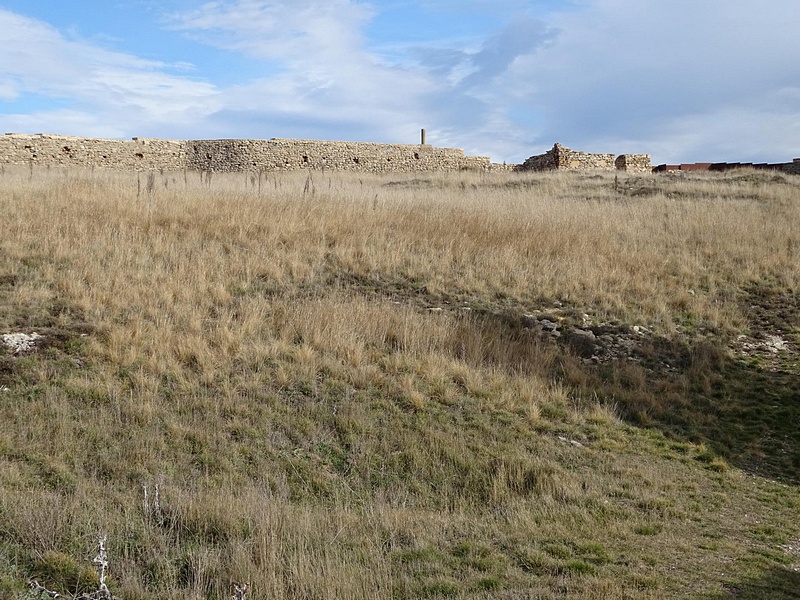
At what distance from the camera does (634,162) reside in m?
29.9

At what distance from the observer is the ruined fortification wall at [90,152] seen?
24922mm

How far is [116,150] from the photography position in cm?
2652

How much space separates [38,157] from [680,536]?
26024mm

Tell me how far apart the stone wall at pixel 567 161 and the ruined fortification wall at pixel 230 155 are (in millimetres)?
2288

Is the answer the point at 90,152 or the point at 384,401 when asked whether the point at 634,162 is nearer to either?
the point at 90,152

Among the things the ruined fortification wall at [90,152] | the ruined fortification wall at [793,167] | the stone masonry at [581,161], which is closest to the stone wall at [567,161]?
the stone masonry at [581,161]

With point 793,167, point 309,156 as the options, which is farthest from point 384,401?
point 793,167

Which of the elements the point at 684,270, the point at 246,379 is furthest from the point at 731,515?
the point at 684,270

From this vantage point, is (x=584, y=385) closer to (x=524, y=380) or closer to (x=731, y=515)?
(x=524, y=380)

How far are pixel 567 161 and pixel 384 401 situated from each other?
22743 mm

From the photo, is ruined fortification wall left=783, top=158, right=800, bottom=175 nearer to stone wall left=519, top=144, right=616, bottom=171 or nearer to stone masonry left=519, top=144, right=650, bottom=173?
stone masonry left=519, top=144, right=650, bottom=173

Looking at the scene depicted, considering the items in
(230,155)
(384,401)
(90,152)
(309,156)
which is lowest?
(384,401)

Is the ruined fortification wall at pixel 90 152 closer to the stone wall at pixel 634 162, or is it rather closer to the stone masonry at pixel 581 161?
the stone masonry at pixel 581 161

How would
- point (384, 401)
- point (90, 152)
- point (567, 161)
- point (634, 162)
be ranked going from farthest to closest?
1. point (634, 162)
2. point (567, 161)
3. point (90, 152)
4. point (384, 401)
